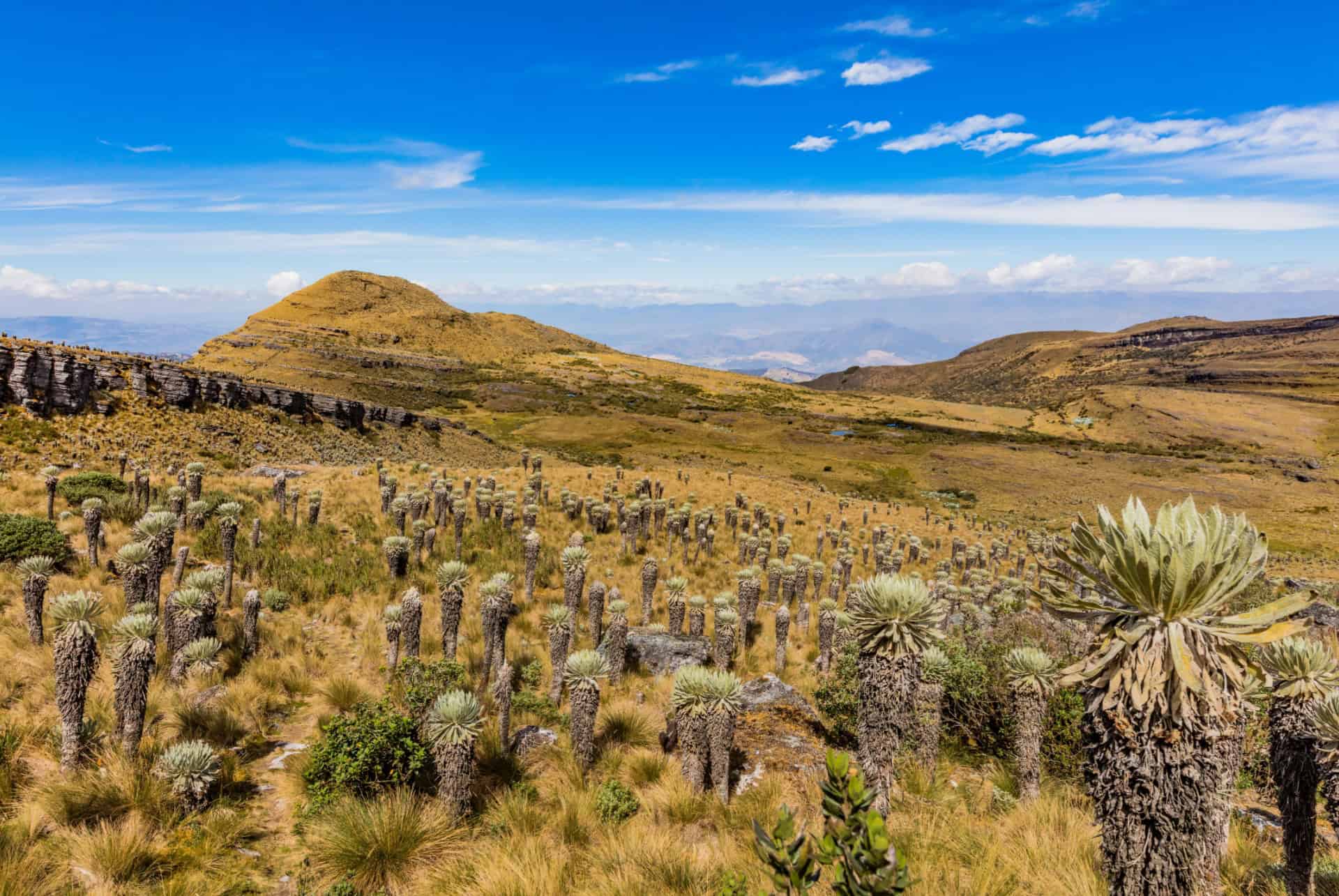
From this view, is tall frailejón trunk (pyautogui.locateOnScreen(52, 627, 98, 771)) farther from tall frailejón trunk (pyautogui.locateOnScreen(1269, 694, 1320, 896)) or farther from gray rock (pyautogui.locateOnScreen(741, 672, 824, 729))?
tall frailejón trunk (pyautogui.locateOnScreen(1269, 694, 1320, 896))

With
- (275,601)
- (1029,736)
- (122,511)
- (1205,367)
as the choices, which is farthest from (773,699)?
(1205,367)

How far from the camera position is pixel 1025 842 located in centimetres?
654

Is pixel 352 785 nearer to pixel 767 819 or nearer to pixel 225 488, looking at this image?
pixel 767 819

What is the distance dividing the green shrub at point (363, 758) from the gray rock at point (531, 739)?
5.97 feet

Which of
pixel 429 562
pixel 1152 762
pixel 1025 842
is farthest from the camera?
pixel 429 562

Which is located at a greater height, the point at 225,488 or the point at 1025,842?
the point at 225,488

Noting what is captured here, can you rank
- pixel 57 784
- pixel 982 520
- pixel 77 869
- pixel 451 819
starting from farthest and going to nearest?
1. pixel 982 520
2. pixel 451 819
3. pixel 57 784
4. pixel 77 869

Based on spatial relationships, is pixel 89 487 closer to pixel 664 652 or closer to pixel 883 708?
pixel 664 652

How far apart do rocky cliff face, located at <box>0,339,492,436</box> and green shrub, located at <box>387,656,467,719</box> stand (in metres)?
31.7

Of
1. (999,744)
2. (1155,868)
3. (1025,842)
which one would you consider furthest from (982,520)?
(1155,868)

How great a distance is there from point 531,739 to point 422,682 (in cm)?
215

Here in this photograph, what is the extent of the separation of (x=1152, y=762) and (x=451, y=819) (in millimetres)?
7399

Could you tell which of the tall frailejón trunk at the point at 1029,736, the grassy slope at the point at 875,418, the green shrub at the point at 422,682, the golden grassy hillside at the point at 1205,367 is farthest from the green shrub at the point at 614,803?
the golden grassy hillside at the point at 1205,367

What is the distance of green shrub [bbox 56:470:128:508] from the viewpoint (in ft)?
60.8
